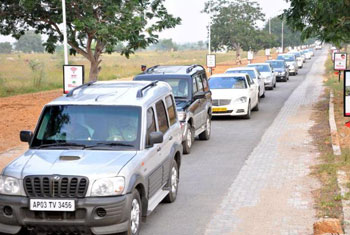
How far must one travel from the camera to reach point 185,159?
13.6 m

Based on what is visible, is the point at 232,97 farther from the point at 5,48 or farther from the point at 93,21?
the point at 5,48

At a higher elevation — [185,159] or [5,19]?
[5,19]

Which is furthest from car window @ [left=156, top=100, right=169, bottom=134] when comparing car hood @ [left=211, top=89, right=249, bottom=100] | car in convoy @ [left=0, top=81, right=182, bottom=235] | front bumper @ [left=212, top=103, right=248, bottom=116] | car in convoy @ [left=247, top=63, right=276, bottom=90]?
car in convoy @ [left=247, top=63, right=276, bottom=90]

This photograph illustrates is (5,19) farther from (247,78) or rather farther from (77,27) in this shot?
(247,78)

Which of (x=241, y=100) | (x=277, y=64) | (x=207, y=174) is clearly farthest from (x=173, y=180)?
(x=277, y=64)

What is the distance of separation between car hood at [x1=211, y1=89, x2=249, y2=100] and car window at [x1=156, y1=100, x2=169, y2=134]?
1127 centimetres

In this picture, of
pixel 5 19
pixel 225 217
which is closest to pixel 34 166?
pixel 225 217

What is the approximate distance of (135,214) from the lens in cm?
749

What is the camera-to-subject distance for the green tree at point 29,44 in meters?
168

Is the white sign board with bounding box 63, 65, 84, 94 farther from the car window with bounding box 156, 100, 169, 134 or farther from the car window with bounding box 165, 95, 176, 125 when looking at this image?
the car window with bounding box 156, 100, 169, 134

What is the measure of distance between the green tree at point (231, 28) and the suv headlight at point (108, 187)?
61.4m

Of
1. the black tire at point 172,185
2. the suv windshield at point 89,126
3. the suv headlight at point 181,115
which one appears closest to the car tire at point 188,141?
the suv headlight at point 181,115

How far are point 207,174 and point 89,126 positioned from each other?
4.21 meters

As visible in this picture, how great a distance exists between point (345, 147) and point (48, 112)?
25.9ft
